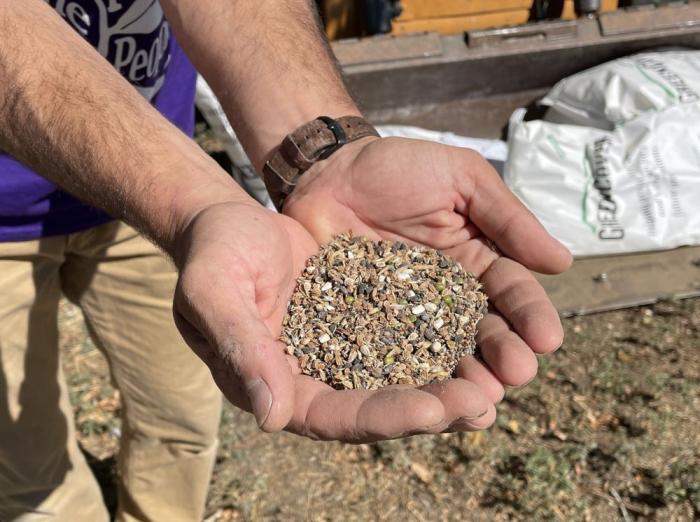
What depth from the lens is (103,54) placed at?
1742 millimetres

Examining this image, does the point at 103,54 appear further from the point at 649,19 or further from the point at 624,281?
the point at 649,19

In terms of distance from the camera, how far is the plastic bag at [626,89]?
3277mm

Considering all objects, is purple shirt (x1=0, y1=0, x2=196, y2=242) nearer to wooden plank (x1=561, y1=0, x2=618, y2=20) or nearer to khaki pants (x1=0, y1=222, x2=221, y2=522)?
khaki pants (x1=0, y1=222, x2=221, y2=522)

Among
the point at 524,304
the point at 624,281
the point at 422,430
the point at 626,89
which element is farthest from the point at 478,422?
the point at 626,89

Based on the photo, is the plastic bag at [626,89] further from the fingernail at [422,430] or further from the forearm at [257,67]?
the fingernail at [422,430]

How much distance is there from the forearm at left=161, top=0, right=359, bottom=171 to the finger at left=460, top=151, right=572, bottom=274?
1.30 feet

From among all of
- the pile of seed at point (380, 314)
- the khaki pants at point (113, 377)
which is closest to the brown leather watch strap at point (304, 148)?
the pile of seed at point (380, 314)

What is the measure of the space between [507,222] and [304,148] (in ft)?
1.52

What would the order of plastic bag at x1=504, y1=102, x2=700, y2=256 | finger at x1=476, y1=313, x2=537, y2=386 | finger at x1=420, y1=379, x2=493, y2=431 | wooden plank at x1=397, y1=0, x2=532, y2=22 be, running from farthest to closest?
wooden plank at x1=397, y1=0, x2=532, y2=22, plastic bag at x1=504, y1=102, x2=700, y2=256, finger at x1=476, y1=313, x2=537, y2=386, finger at x1=420, y1=379, x2=493, y2=431

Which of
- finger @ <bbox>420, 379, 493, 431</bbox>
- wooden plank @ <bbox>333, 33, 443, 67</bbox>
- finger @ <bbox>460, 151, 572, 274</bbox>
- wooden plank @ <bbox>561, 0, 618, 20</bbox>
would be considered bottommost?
wooden plank @ <bbox>561, 0, 618, 20</bbox>

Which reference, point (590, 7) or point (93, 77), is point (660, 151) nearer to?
point (590, 7)

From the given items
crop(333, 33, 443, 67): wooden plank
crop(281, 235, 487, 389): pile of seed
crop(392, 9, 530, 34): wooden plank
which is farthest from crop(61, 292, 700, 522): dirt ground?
crop(392, 9, 530, 34): wooden plank

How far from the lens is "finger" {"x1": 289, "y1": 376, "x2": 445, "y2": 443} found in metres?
1.25

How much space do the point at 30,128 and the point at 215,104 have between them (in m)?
1.86
